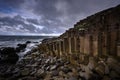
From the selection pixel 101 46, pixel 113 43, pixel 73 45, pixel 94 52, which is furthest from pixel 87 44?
pixel 73 45

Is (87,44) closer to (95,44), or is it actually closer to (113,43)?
(95,44)

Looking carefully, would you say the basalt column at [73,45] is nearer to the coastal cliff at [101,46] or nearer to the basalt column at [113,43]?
the coastal cliff at [101,46]

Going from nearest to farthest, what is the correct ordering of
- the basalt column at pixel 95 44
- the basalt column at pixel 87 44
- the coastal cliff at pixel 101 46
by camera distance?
the coastal cliff at pixel 101 46 → the basalt column at pixel 95 44 → the basalt column at pixel 87 44

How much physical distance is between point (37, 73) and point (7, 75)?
2816 millimetres

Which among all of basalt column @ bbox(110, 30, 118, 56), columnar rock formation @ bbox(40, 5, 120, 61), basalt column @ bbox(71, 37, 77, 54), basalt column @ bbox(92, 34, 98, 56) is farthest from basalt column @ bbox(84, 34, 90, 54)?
basalt column @ bbox(110, 30, 118, 56)

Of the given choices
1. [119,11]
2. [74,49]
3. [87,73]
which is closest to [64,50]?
[74,49]

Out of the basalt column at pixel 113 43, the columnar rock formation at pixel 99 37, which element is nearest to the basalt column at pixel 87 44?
the columnar rock formation at pixel 99 37

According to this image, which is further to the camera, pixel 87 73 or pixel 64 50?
pixel 64 50

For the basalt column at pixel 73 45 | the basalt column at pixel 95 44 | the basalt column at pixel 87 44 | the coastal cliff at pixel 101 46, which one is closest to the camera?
the coastal cliff at pixel 101 46

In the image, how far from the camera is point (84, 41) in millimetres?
8078

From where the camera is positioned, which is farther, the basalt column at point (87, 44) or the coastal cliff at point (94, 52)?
the basalt column at point (87, 44)

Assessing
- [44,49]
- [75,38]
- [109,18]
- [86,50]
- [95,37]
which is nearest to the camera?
[109,18]

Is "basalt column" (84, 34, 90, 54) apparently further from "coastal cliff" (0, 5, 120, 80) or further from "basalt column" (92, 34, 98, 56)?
"basalt column" (92, 34, 98, 56)

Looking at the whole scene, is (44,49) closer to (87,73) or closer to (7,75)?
(7,75)
